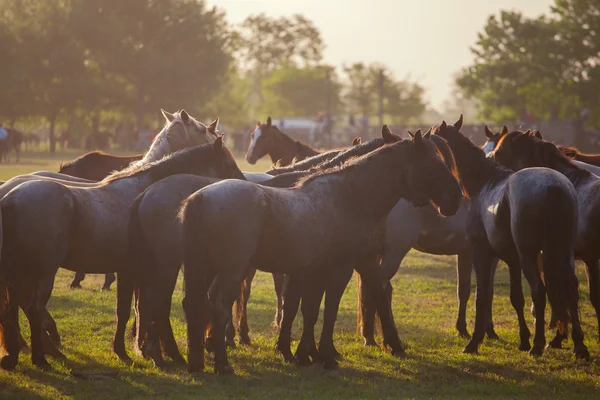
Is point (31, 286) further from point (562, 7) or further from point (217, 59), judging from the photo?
point (217, 59)

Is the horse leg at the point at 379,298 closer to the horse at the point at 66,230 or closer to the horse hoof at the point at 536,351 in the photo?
the horse hoof at the point at 536,351

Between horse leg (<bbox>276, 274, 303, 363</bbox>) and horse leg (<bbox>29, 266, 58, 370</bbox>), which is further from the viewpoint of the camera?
horse leg (<bbox>276, 274, 303, 363</bbox>)

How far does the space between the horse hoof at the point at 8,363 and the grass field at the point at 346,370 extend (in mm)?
86

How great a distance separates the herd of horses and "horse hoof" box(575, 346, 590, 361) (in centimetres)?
4

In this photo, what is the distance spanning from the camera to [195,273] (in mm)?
7199

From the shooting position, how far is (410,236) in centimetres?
1008

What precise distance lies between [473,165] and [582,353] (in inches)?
95.0

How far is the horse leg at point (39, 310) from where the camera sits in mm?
7391

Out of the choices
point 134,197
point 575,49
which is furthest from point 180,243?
point 575,49

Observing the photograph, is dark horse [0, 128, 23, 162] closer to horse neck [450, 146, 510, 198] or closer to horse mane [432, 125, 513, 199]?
horse mane [432, 125, 513, 199]

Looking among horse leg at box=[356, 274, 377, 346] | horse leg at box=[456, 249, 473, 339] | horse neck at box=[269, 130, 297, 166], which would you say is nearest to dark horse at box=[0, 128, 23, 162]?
horse neck at box=[269, 130, 297, 166]

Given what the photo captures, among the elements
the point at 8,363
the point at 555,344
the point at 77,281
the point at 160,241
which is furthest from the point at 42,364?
the point at 77,281

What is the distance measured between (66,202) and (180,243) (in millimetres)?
1102

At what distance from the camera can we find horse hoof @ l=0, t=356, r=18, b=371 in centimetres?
731
